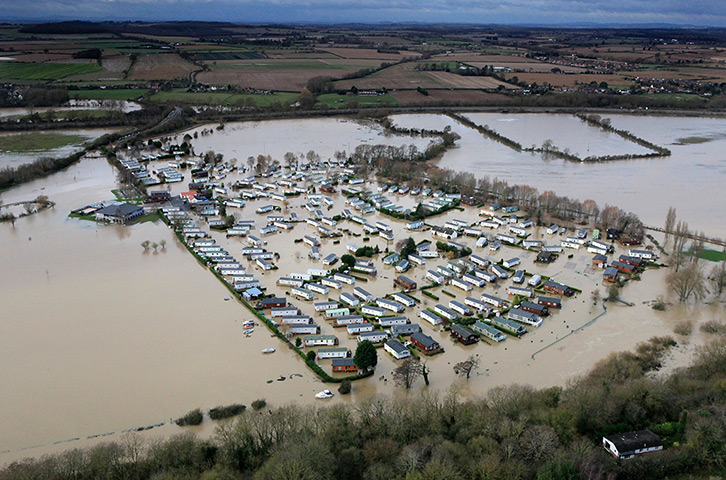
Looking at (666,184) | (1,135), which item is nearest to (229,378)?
(666,184)

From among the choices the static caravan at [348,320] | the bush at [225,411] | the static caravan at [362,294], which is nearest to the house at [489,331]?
the static caravan at [348,320]

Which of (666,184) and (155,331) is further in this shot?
(666,184)

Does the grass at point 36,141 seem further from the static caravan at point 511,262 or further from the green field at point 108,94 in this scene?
the static caravan at point 511,262

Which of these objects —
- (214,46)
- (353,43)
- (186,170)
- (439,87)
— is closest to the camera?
(186,170)

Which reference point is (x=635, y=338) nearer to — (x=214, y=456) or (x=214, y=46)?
(x=214, y=456)

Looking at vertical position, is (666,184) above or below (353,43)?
below

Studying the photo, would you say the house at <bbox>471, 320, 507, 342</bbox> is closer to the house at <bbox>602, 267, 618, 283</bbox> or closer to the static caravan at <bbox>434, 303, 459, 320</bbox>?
the static caravan at <bbox>434, 303, 459, 320</bbox>

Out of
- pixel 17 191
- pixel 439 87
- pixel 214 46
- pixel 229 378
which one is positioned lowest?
pixel 229 378

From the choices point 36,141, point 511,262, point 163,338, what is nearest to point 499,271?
point 511,262
